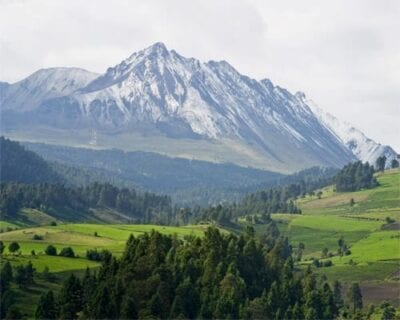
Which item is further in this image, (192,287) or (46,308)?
(192,287)

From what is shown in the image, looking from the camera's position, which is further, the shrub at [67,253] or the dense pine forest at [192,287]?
the shrub at [67,253]

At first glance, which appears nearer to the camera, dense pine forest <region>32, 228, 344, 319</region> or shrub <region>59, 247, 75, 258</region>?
dense pine forest <region>32, 228, 344, 319</region>

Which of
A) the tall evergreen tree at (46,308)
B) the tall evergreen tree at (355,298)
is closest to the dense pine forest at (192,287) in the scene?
the tall evergreen tree at (46,308)

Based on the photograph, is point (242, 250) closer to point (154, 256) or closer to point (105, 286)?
point (154, 256)

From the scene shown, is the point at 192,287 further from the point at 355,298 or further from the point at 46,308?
the point at 355,298

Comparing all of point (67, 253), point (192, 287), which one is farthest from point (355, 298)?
point (67, 253)

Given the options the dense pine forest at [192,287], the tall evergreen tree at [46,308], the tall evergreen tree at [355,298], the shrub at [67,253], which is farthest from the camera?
the tall evergreen tree at [355,298]

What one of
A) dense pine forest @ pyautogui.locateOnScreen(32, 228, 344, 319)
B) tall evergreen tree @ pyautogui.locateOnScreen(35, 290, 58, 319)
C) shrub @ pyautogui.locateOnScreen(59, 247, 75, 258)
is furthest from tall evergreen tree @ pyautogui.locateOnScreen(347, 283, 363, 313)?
tall evergreen tree @ pyautogui.locateOnScreen(35, 290, 58, 319)

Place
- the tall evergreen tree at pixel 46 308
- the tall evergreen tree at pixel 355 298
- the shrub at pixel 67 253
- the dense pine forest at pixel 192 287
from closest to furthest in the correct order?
the tall evergreen tree at pixel 46 308 < the dense pine forest at pixel 192 287 < the shrub at pixel 67 253 < the tall evergreen tree at pixel 355 298

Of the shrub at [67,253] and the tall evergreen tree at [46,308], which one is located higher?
the shrub at [67,253]

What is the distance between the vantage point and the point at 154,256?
135 m

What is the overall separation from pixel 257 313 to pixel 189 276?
14679mm

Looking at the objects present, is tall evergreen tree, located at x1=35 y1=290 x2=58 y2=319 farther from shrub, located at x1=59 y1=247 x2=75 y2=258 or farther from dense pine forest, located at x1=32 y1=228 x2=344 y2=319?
shrub, located at x1=59 y1=247 x2=75 y2=258

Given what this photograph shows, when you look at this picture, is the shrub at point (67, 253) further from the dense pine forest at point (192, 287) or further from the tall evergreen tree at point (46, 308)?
the tall evergreen tree at point (46, 308)
